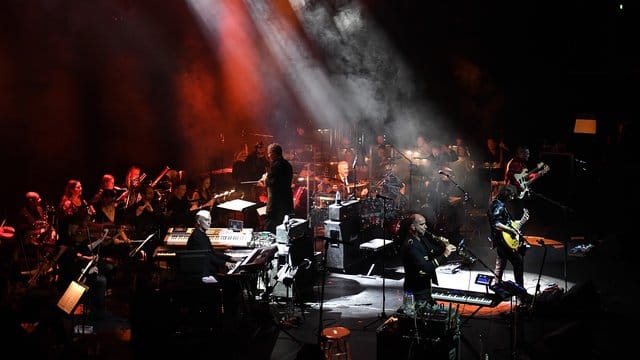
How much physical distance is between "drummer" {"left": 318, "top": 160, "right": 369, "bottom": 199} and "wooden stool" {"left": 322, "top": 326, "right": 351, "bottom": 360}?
27.3 ft

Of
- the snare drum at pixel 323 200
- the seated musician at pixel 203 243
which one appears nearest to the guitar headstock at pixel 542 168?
the snare drum at pixel 323 200

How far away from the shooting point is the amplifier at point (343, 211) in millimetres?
11977

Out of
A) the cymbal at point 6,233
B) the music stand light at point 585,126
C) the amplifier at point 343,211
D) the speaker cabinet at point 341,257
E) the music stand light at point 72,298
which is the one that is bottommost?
the speaker cabinet at point 341,257

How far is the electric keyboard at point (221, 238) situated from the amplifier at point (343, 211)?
2096 mm

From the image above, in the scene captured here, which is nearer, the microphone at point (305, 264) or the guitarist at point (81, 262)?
the guitarist at point (81, 262)

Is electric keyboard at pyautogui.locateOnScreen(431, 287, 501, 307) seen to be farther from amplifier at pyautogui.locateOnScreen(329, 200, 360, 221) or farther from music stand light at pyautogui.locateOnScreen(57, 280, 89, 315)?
music stand light at pyautogui.locateOnScreen(57, 280, 89, 315)

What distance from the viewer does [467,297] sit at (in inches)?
303

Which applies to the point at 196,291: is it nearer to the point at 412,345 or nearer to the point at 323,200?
the point at 412,345

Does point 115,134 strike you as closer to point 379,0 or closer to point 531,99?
point 379,0

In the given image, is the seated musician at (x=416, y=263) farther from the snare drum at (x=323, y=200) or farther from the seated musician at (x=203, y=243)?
the snare drum at (x=323, y=200)

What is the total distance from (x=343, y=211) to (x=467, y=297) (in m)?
4.66

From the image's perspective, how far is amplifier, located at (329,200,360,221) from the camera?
39.3 feet

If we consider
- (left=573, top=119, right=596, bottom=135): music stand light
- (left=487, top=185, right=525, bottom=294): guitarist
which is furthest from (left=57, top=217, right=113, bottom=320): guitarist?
(left=573, top=119, right=596, bottom=135): music stand light

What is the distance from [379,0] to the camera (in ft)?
62.5
